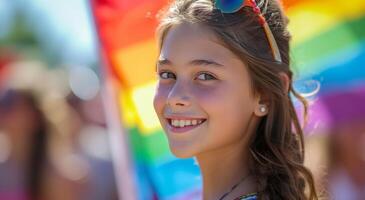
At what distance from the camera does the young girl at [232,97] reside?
2.22m

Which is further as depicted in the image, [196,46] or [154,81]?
[154,81]

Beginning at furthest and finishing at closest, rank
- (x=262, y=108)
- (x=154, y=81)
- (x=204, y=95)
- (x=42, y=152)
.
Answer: (x=42, y=152) < (x=154, y=81) < (x=262, y=108) < (x=204, y=95)

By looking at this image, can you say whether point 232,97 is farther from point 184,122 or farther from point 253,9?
point 253,9

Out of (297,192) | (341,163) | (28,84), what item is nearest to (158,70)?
(297,192)

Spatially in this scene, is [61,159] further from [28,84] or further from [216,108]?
[216,108]

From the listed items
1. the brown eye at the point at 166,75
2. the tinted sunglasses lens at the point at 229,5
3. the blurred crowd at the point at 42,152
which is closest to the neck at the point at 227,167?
the brown eye at the point at 166,75

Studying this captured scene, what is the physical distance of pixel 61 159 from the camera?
4.69 meters

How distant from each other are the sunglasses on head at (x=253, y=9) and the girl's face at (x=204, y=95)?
0.08m

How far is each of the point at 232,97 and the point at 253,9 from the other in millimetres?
254

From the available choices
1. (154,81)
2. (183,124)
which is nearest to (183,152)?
(183,124)

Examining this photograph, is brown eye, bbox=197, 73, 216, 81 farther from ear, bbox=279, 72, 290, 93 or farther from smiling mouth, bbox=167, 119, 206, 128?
ear, bbox=279, 72, 290, 93

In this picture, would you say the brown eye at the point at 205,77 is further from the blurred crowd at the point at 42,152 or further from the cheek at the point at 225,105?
the blurred crowd at the point at 42,152

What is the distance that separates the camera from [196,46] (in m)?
2.23

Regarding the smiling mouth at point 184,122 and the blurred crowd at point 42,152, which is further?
the blurred crowd at point 42,152
